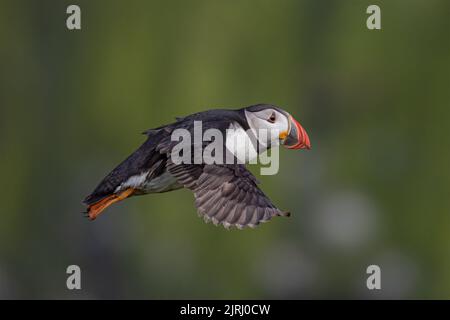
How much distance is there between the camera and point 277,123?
4.50 m

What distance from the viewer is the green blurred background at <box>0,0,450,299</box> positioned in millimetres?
10250

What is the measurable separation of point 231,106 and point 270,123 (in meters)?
5.29

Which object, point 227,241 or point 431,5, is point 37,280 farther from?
point 431,5

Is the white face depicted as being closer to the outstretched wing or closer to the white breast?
the white breast

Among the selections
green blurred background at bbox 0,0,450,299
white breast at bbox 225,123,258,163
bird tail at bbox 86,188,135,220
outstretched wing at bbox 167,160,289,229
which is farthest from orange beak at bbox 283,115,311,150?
green blurred background at bbox 0,0,450,299

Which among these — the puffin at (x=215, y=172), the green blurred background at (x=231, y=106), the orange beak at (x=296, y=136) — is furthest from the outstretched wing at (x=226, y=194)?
the green blurred background at (x=231, y=106)

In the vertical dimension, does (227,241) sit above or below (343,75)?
below

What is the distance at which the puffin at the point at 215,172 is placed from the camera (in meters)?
3.86

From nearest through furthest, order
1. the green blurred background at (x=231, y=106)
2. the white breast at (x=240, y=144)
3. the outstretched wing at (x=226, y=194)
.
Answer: the outstretched wing at (x=226, y=194) → the white breast at (x=240, y=144) → the green blurred background at (x=231, y=106)

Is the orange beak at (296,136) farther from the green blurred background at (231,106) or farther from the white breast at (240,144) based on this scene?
the green blurred background at (231,106)

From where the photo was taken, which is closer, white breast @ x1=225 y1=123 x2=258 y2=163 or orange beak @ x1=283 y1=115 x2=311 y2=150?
white breast @ x1=225 y1=123 x2=258 y2=163

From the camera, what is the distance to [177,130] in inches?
165
